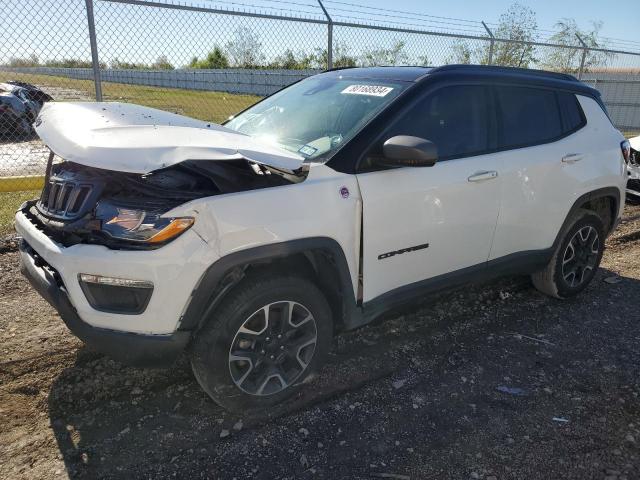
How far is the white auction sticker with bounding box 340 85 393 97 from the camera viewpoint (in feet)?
10.5

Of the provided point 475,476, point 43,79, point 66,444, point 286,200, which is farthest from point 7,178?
point 475,476

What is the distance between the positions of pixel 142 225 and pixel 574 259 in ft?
11.8

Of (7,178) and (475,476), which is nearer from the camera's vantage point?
(475,476)

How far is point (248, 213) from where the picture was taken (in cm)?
243

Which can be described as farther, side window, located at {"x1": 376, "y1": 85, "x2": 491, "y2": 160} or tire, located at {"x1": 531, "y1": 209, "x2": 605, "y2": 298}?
tire, located at {"x1": 531, "y1": 209, "x2": 605, "y2": 298}

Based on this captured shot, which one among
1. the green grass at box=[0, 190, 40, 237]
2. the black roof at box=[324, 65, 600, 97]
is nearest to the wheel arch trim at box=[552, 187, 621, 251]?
the black roof at box=[324, 65, 600, 97]

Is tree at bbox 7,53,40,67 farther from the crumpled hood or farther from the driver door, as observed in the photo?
the driver door

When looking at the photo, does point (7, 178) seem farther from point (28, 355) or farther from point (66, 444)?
point (66, 444)

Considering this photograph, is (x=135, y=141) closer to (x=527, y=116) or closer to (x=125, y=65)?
(x=527, y=116)

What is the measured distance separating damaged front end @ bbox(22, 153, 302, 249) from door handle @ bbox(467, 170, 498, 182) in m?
1.25

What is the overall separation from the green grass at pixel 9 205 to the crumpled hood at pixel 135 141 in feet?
10.0

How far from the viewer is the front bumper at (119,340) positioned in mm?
2375

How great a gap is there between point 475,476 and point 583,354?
1593mm

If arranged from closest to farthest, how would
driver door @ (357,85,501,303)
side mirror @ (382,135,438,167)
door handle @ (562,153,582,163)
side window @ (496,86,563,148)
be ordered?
→ 1. side mirror @ (382,135,438,167)
2. driver door @ (357,85,501,303)
3. side window @ (496,86,563,148)
4. door handle @ (562,153,582,163)
